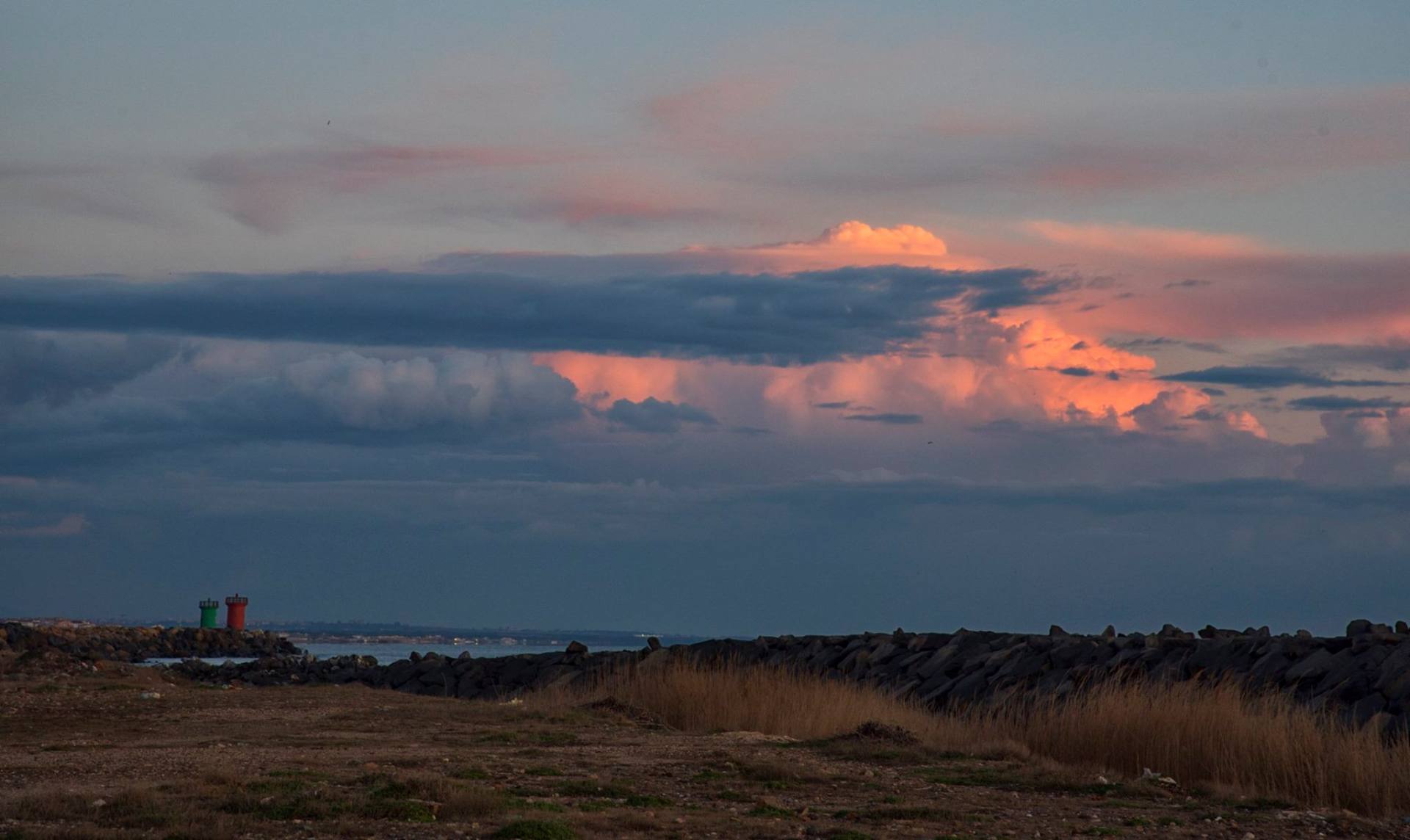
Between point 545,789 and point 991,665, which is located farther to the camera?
point 991,665

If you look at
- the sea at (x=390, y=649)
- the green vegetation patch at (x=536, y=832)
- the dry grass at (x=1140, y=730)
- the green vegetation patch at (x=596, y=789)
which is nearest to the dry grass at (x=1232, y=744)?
the dry grass at (x=1140, y=730)

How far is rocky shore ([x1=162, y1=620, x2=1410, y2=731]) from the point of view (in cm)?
1714

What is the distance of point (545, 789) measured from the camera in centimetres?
1154

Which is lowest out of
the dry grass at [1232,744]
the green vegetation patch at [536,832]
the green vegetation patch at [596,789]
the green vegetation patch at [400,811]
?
the green vegetation patch at [596,789]

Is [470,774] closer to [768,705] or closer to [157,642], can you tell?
[768,705]

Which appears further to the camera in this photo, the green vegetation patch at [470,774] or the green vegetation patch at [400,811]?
the green vegetation patch at [470,774]

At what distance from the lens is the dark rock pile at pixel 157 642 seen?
4766 cm

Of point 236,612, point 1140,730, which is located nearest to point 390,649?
point 236,612

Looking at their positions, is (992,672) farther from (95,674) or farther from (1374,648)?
(95,674)

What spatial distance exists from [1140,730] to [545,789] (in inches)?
248

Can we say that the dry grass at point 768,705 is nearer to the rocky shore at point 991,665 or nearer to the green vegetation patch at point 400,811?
the rocky shore at point 991,665

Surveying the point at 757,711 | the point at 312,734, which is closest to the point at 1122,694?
the point at 757,711

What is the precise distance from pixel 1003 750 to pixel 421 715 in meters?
9.07

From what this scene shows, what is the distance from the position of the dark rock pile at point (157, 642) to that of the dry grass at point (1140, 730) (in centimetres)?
3165
